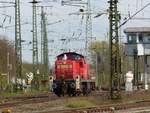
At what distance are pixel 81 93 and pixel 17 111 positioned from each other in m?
19.0

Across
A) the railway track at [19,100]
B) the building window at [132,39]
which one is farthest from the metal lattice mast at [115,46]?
the building window at [132,39]

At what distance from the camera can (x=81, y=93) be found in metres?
43.1

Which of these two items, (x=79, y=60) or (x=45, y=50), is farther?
(x=45, y=50)

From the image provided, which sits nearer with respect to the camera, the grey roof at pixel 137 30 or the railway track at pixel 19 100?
the railway track at pixel 19 100

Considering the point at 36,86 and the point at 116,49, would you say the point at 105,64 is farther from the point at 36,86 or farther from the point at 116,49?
the point at 116,49

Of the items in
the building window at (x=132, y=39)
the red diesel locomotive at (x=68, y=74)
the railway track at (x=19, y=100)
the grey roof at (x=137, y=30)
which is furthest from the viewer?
the grey roof at (x=137, y=30)

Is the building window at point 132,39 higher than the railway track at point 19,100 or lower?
higher

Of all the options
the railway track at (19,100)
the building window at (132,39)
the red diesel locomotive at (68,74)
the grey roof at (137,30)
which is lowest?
the railway track at (19,100)

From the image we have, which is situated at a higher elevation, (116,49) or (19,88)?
(116,49)

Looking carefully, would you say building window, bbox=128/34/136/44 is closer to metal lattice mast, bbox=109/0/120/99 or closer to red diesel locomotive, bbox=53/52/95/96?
red diesel locomotive, bbox=53/52/95/96

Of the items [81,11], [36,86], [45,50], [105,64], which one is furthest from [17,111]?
[105,64]

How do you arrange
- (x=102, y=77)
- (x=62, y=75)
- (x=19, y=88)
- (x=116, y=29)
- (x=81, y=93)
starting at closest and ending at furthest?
(x=116, y=29), (x=62, y=75), (x=81, y=93), (x=19, y=88), (x=102, y=77)

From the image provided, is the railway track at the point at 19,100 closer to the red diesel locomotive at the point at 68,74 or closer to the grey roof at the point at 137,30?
the red diesel locomotive at the point at 68,74

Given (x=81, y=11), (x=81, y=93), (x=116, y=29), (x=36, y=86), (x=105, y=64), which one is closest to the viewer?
(x=116, y=29)
